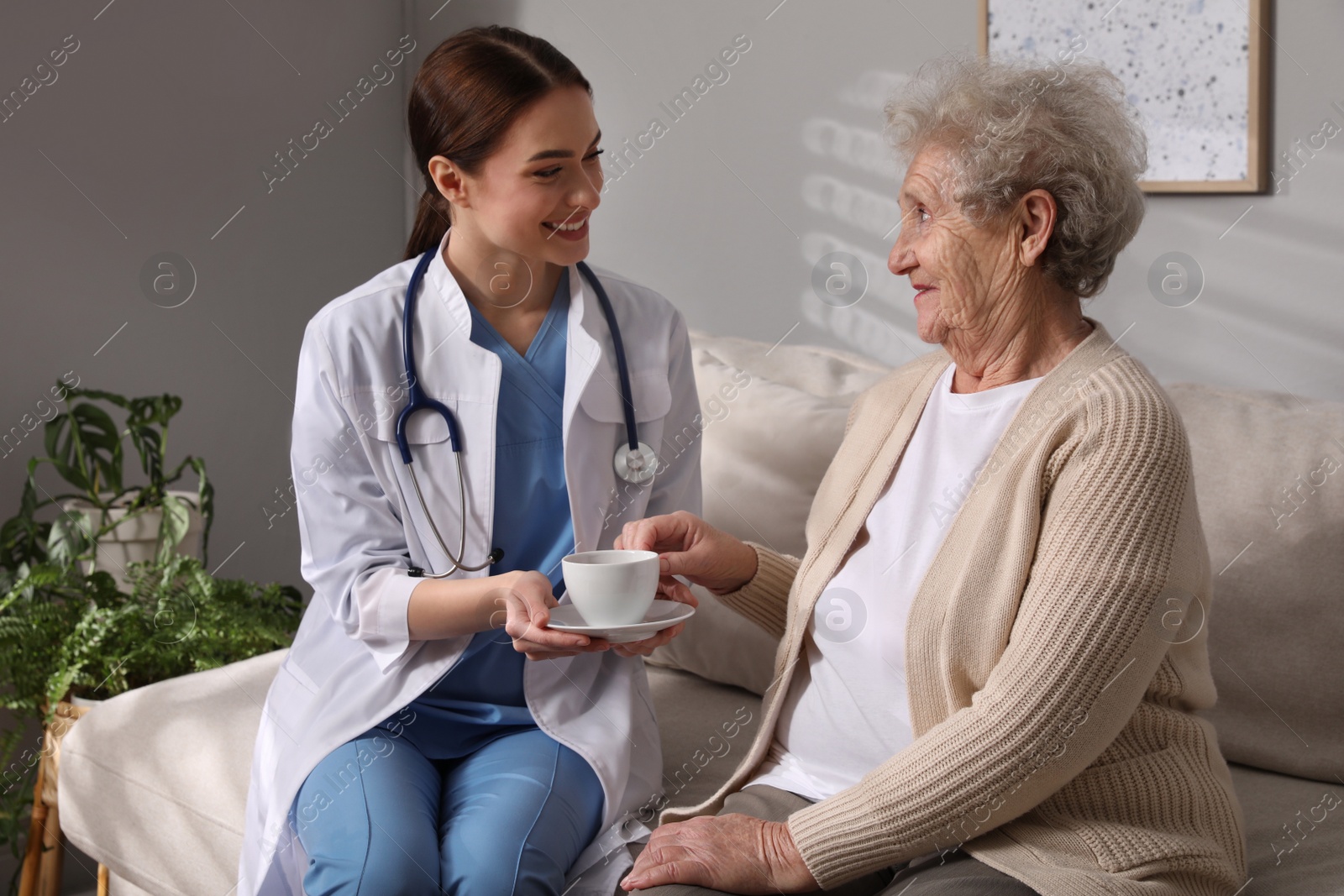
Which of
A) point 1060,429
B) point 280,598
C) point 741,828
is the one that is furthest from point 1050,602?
point 280,598

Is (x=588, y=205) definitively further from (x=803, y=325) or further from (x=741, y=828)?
(x=803, y=325)

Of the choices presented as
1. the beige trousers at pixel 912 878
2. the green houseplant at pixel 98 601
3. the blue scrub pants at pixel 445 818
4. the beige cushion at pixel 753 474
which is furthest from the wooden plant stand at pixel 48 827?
the beige trousers at pixel 912 878

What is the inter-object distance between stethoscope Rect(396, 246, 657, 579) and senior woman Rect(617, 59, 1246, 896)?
11.6 inches

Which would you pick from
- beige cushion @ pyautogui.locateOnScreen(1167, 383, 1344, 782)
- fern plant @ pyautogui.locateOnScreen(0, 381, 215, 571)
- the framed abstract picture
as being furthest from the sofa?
fern plant @ pyautogui.locateOnScreen(0, 381, 215, 571)

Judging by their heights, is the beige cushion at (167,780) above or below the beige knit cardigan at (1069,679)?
below

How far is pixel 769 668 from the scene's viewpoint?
192 centimetres

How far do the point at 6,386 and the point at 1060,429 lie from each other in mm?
2419

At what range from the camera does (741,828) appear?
122cm

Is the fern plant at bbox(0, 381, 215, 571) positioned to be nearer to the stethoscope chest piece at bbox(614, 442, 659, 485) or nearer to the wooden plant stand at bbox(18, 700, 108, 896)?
the wooden plant stand at bbox(18, 700, 108, 896)

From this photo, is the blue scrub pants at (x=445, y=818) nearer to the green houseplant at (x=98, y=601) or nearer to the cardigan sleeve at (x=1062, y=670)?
the cardigan sleeve at (x=1062, y=670)

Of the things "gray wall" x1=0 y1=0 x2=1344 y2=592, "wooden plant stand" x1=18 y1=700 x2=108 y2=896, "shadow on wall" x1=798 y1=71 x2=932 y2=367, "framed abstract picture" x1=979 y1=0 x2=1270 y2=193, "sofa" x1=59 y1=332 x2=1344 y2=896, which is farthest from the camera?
"shadow on wall" x1=798 y1=71 x2=932 y2=367

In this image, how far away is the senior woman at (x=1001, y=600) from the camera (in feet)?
3.65

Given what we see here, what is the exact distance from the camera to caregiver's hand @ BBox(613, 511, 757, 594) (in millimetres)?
1457

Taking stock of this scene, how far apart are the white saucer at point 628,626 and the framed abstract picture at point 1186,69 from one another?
1083mm
